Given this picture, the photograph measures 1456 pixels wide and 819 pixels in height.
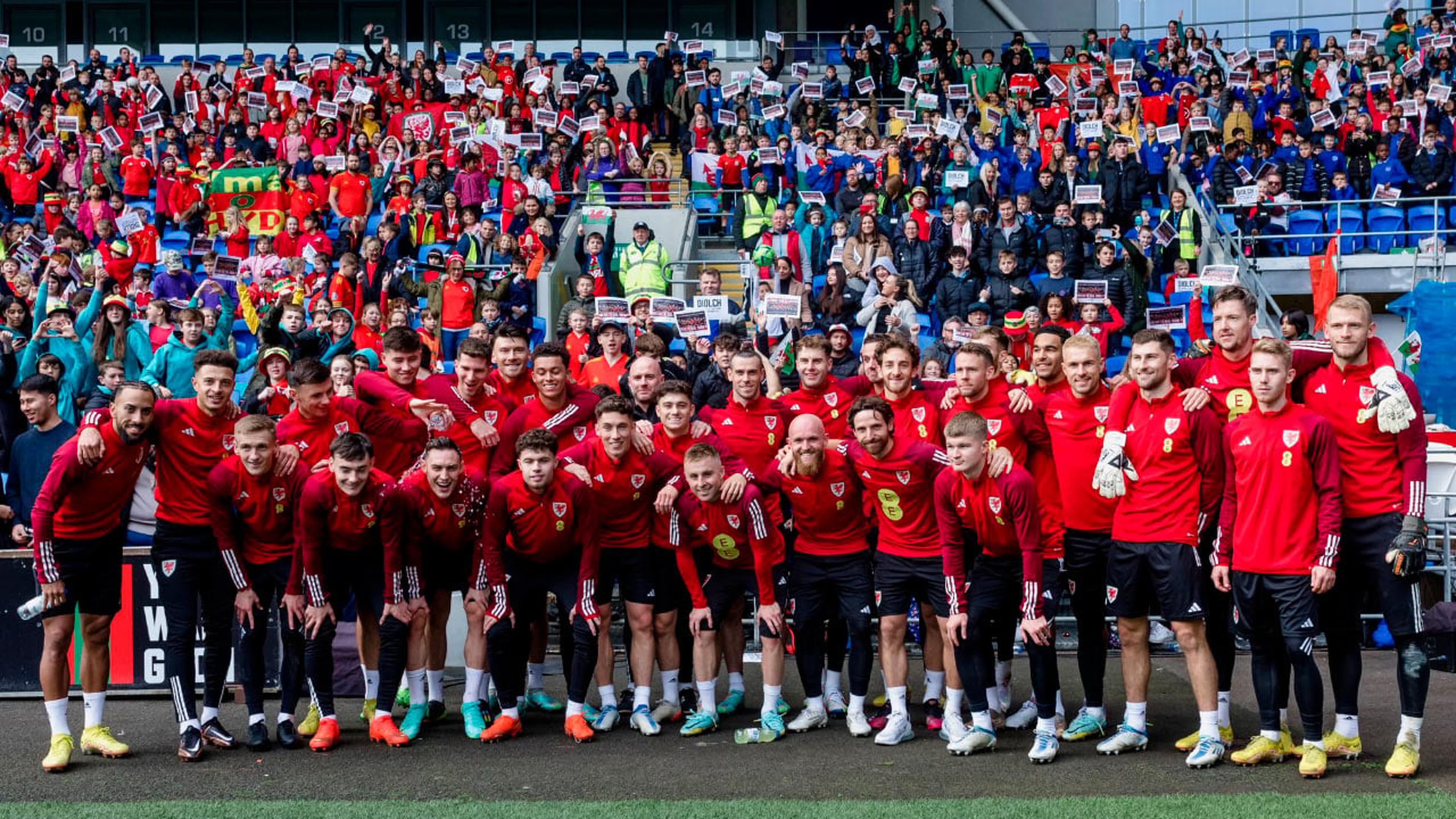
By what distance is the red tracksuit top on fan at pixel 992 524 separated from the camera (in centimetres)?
683

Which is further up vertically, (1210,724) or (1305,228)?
(1305,228)

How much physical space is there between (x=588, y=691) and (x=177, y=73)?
20219 millimetres

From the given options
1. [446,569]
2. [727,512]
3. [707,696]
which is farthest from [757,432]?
[446,569]

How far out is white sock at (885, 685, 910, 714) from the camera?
7.27 metres

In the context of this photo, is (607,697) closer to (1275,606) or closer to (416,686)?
(416,686)

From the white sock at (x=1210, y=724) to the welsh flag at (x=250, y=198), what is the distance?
1409 cm

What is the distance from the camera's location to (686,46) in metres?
23.3

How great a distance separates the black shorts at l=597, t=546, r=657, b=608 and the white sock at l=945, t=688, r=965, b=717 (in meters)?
1.66

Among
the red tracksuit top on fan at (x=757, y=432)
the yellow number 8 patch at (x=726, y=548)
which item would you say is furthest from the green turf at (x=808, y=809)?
the red tracksuit top on fan at (x=757, y=432)

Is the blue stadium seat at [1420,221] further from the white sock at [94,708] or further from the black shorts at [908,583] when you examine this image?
the white sock at [94,708]

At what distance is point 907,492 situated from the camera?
290 inches

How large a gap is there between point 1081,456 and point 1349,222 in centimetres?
1182

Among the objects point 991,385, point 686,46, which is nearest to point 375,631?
point 991,385

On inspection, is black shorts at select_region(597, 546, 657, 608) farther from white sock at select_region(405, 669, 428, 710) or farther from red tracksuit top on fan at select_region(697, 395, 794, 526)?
white sock at select_region(405, 669, 428, 710)
